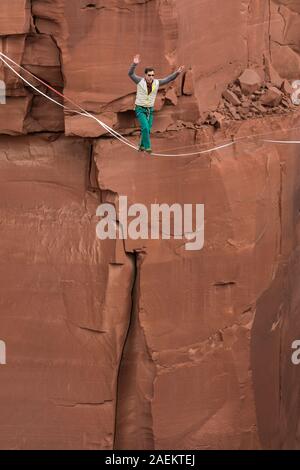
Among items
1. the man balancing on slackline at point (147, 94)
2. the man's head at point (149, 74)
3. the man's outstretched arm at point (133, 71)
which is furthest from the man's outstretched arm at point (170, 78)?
the man's outstretched arm at point (133, 71)

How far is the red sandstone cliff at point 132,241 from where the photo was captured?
41.4 ft

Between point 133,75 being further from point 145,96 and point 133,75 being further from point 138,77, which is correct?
point 145,96

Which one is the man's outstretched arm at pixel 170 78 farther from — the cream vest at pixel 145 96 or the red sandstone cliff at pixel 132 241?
the red sandstone cliff at pixel 132 241

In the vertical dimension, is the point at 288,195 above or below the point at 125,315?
above

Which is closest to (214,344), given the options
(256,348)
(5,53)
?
(256,348)

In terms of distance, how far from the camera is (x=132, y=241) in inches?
518

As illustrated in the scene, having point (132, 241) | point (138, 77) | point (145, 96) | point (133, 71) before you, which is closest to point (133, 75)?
point (133, 71)

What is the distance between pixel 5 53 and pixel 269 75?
327 centimetres

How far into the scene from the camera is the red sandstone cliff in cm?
1263

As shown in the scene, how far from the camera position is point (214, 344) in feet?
45.5

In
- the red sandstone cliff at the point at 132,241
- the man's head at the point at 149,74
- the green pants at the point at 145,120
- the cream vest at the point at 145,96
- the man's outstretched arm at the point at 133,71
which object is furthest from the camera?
the red sandstone cliff at the point at 132,241

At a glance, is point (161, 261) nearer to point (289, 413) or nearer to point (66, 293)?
point (66, 293)

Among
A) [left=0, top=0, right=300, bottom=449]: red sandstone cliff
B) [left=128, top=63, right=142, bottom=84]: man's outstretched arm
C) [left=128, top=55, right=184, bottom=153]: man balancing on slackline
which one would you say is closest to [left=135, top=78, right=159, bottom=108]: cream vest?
[left=128, top=55, right=184, bottom=153]: man balancing on slackline

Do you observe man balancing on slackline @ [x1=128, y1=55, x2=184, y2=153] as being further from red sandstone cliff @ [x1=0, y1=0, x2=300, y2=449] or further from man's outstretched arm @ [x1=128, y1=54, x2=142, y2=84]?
red sandstone cliff @ [x1=0, y1=0, x2=300, y2=449]
